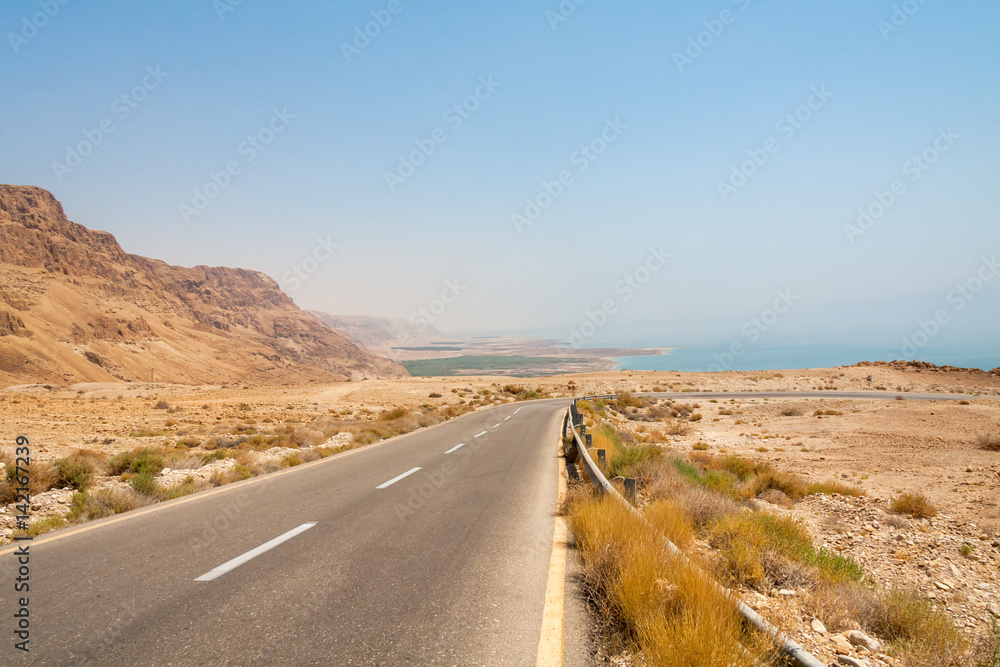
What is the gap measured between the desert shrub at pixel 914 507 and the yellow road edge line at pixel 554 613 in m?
9.02

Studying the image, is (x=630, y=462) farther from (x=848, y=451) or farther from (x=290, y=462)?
(x=848, y=451)

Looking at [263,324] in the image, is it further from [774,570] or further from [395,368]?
[774,570]

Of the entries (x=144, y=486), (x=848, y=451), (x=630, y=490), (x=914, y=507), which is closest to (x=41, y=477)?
(x=144, y=486)

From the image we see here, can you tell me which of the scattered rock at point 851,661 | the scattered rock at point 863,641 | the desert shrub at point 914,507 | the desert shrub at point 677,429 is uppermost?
the scattered rock at point 851,661

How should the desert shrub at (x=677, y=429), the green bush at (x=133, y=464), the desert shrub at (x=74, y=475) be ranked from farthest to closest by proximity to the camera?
the desert shrub at (x=677, y=429), the green bush at (x=133, y=464), the desert shrub at (x=74, y=475)

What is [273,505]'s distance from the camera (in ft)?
26.1

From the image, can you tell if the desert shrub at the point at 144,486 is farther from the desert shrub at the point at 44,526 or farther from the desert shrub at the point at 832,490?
the desert shrub at the point at 832,490

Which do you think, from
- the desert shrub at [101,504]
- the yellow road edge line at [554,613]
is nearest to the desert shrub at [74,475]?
the desert shrub at [101,504]

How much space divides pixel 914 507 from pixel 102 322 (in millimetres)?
105689

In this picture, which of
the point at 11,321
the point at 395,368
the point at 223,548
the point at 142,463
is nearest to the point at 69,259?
the point at 11,321

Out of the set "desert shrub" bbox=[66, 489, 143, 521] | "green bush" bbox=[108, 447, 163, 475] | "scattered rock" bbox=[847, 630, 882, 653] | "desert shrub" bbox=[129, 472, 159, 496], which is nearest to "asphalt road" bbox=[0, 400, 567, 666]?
"desert shrub" bbox=[66, 489, 143, 521]

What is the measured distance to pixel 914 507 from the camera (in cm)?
1067

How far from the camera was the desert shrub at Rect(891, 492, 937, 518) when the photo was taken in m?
10.5

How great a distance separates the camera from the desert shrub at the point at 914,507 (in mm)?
10539
